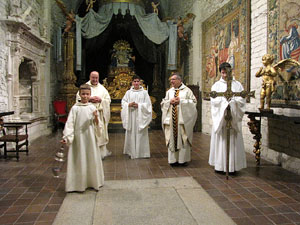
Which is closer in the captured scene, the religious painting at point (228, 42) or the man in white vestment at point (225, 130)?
the man in white vestment at point (225, 130)

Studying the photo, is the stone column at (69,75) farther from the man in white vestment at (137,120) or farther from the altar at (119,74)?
the man in white vestment at (137,120)

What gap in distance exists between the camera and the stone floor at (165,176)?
3123 mm

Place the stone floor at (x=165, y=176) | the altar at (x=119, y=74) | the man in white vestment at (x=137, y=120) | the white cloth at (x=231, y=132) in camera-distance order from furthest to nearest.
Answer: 1. the altar at (x=119, y=74)
2. the man in white vestment at (x=137, y=120)
3. the white cloth at (x=231, y=132)
4. the stone floor at (x=165, y=176)

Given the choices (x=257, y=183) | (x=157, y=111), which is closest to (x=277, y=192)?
(x=257, y=183)

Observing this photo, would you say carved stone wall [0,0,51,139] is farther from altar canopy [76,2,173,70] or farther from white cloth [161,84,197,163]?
white cloth [161,84,197,163]

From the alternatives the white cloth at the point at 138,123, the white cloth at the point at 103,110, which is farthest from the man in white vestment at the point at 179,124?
the white cloth at the point at 103,110

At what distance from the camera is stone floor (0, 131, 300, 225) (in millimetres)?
3123

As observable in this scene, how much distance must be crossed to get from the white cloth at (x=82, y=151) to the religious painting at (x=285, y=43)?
355 cm

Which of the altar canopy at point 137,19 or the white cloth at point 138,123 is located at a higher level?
the altar canopy at point 137,19

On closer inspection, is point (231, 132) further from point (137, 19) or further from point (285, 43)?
point (137, 19)

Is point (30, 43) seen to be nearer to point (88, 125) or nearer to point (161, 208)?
point (88, 125)

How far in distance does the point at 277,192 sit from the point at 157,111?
8008mm

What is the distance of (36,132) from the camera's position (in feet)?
28.2

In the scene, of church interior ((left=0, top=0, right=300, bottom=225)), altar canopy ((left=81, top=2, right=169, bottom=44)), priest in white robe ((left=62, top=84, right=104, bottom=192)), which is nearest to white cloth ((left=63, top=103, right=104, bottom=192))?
priest in white robe ((left=62, top=84, right=104, bottom=192))
